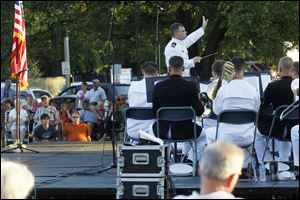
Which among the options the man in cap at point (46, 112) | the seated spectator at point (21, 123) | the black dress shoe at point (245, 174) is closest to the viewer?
the black dress shoe at point (245, 174)

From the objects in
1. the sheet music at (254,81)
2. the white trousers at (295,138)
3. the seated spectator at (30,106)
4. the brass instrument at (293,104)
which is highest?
the sheet music at (254,81)

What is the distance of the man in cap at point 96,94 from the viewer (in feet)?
72.5

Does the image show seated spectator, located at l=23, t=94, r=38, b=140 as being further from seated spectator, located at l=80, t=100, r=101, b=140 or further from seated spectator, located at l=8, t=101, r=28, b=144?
seated spectator, located at l=80, t=100, r=101, b=140

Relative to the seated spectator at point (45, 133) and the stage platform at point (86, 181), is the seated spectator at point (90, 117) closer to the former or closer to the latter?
the seated spectator at point (45, 133)

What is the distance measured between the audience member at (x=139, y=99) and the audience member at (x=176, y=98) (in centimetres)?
37

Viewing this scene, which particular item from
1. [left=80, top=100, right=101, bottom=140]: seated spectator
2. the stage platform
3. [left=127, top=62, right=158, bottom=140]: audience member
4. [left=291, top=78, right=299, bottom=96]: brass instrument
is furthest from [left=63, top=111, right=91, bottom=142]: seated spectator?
[left=291, top=78, right=299, bottom=96]: brass instrument

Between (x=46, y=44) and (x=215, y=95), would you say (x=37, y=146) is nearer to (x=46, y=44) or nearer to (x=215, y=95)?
(x=215, y=95)

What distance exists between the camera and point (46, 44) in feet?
97.1

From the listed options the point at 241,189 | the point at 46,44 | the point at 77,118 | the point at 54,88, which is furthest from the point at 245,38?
the point at 54,88

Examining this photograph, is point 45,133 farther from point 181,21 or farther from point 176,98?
point 181,21

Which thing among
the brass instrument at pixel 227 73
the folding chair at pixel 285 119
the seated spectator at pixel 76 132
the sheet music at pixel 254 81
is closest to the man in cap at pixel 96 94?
the seated spectator at pixel 76 132

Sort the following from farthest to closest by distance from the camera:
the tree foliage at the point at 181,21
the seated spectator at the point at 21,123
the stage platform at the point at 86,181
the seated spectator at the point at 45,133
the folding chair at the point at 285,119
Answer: the tree foliage at the point at 181,21 → the seated spectator at the point at 45,133 → the seated spectator at the point at 21,123 → the folding chair at the point at 285,119 → the stage platform at the point at 86,181

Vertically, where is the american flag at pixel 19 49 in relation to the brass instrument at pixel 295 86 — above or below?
above

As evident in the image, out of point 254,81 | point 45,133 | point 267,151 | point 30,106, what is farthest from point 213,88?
point 30,106
